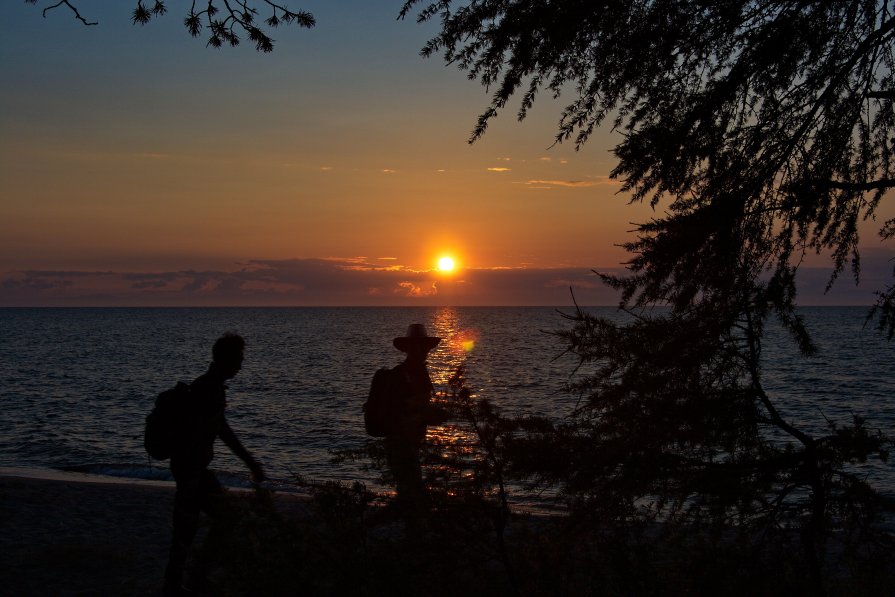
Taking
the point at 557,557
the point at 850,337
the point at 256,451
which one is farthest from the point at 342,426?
the point at 850,337

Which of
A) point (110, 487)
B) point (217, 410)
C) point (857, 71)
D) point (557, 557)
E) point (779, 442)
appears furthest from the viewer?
point (779, 442)

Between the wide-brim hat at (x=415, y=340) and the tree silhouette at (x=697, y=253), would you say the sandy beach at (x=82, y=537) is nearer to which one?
the wide-brim hat at (x=415, y=340)

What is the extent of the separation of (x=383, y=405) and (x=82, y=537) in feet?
17.4

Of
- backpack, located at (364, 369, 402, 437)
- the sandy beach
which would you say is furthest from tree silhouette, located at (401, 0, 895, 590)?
the sandy beach

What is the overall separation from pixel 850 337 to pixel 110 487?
308 ft

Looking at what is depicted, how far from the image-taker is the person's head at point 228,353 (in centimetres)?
500

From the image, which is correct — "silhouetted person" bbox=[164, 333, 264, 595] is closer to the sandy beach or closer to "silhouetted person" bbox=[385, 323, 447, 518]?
"silhouetted person" bbox=[385, 323, 447, 518]

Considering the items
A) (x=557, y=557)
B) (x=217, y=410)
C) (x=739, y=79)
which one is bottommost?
(x=557, y=557)

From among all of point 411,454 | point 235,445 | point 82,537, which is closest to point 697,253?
point 411,454

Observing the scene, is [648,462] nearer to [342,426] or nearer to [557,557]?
[557,557]

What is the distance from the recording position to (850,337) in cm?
8762

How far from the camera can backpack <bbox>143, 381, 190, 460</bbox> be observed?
4840 mm

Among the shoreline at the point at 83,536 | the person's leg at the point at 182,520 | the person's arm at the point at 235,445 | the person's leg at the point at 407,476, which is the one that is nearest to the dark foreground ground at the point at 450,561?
the person's leg at the point at 407,476

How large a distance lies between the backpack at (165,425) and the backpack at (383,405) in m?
1.35
